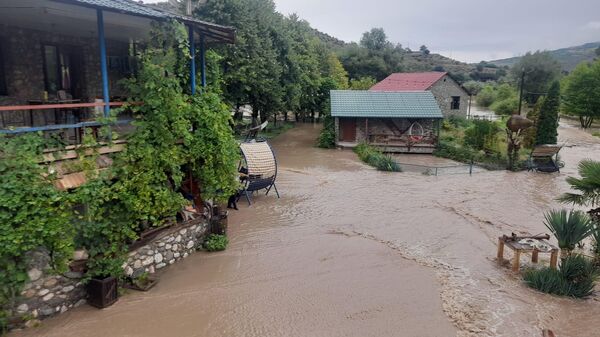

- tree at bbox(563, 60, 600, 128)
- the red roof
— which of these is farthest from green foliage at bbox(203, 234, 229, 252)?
tree at bbox(563, 60, 600, 128)

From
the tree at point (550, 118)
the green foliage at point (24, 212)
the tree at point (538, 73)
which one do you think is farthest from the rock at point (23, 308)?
the tree at point (538, 73)

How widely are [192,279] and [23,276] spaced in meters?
3.12

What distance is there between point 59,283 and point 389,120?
79.0 feet

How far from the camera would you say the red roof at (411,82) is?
36.7 metres

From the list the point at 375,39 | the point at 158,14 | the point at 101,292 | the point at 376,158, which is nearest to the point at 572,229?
the point at 101,292

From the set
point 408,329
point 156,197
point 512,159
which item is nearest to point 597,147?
point 512,159

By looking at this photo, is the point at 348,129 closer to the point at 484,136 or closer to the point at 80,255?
the point at 484,136

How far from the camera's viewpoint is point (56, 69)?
1168cm

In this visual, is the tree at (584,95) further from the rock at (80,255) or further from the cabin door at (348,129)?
the rock at (80,255)

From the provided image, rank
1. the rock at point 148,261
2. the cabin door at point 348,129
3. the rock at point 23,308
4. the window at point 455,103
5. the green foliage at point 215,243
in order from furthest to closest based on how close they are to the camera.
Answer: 1. the window at point 455,103
2. the cabin door at point 348,129
3. the green foliage at point 215,243
4. the rock at point 148,261
5. the rock at point 23,308

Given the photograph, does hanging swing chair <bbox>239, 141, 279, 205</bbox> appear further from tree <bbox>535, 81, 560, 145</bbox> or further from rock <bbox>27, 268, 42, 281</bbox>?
tree <bbox>535, 81, 560, 145</bbox>

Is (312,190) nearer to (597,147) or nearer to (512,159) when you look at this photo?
(512,159)

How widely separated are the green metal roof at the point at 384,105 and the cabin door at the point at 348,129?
0.78 meters

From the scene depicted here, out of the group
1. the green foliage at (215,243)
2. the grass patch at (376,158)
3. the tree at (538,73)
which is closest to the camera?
the green foliage at (215,243)
